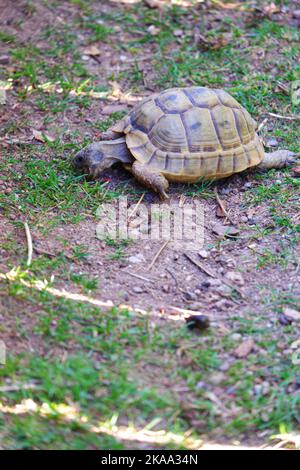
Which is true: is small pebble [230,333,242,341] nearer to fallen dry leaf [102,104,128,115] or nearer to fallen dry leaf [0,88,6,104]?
fallen dry leaf [102,104,128,115]

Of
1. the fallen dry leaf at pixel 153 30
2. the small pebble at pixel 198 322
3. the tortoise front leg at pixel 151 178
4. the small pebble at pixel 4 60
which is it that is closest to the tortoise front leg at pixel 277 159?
the tortoise front leg at pixel 151 178

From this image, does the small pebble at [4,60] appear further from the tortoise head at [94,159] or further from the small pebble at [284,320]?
the small pebble at [284,320]

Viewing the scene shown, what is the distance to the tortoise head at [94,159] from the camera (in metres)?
4.84

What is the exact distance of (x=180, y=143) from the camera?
4734mm

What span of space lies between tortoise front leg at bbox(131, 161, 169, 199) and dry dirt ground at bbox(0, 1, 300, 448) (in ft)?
0.43

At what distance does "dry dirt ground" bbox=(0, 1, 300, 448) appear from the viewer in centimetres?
371

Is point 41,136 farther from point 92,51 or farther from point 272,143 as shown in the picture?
point 272,143

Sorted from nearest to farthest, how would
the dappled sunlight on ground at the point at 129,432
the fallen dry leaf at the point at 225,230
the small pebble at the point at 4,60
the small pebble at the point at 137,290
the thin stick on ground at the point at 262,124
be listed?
the dappled sunlight on ground at the point at 129,432 → the small pebble at the point at 137,290 → the fallen dry leaf at the point at 225,230 → the thin stick on ground at the point at 262,124 → the small pebble at the point at 4,60

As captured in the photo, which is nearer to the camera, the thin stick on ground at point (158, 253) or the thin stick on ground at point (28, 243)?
the thin stick on ground at point (28, 243)

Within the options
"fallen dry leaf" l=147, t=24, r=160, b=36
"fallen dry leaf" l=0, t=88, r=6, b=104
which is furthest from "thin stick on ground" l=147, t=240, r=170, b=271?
"fallen dry leaf" l=147, t=24, r=160, b=36

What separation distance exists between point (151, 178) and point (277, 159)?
3.58 ft

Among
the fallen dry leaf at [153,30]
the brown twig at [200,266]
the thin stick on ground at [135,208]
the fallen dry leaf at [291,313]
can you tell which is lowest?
the brown twig at [200,266]

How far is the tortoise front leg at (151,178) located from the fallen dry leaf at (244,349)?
149 centimetres

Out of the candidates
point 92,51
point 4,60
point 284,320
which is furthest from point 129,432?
point 92,51
